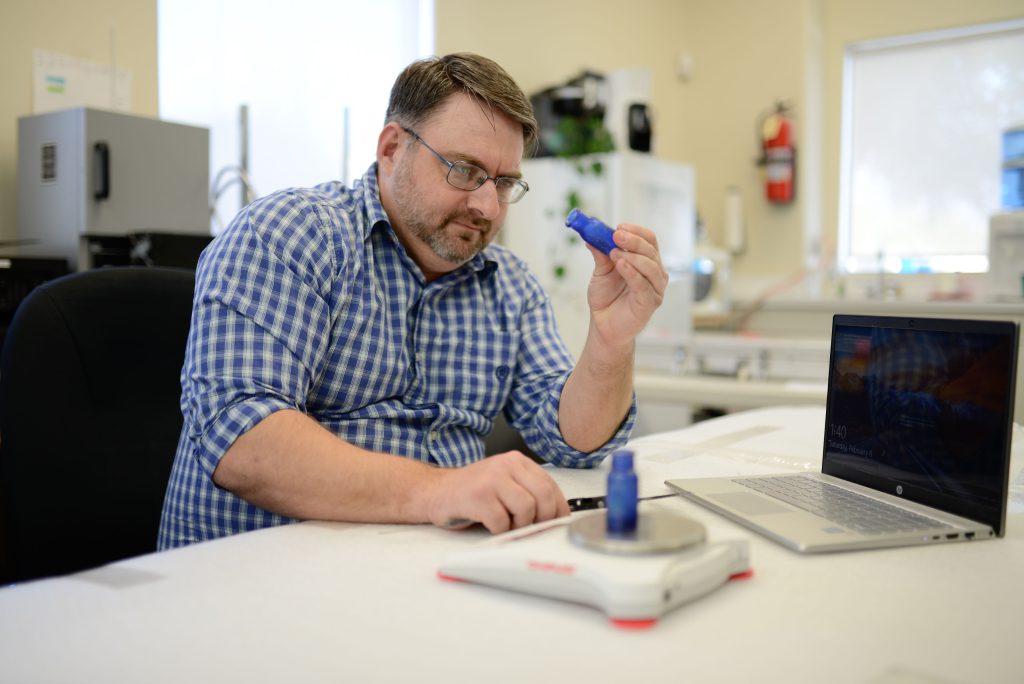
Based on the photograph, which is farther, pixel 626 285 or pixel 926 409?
pixel 626 285

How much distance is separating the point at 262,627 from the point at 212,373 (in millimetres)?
450

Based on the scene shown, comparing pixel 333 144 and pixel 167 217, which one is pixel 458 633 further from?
pixel 333 144

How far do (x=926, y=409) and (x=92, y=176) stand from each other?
7.44 ft

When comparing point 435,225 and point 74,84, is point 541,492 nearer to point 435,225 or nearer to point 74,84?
point 435,225

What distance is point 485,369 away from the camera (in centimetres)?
134

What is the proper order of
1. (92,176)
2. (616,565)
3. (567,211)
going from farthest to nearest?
(567,211) → (92,176) → (616,565)

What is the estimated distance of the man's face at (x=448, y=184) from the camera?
4.15ft

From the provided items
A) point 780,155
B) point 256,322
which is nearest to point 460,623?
point 256,322

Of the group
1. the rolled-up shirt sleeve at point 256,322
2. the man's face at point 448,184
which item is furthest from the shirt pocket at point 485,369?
the rolled-up shirt sleeve at point 256,322

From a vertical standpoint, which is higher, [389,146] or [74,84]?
[74,84]

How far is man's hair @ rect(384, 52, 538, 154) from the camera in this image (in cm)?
127

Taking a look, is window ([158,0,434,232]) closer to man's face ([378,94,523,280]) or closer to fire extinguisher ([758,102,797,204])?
man's face ([378,94,523,280])

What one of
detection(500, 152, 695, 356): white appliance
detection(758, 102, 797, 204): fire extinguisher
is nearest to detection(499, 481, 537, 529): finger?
detection(500, 152, 695, 356): white appliance

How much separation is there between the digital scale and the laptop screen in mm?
298
